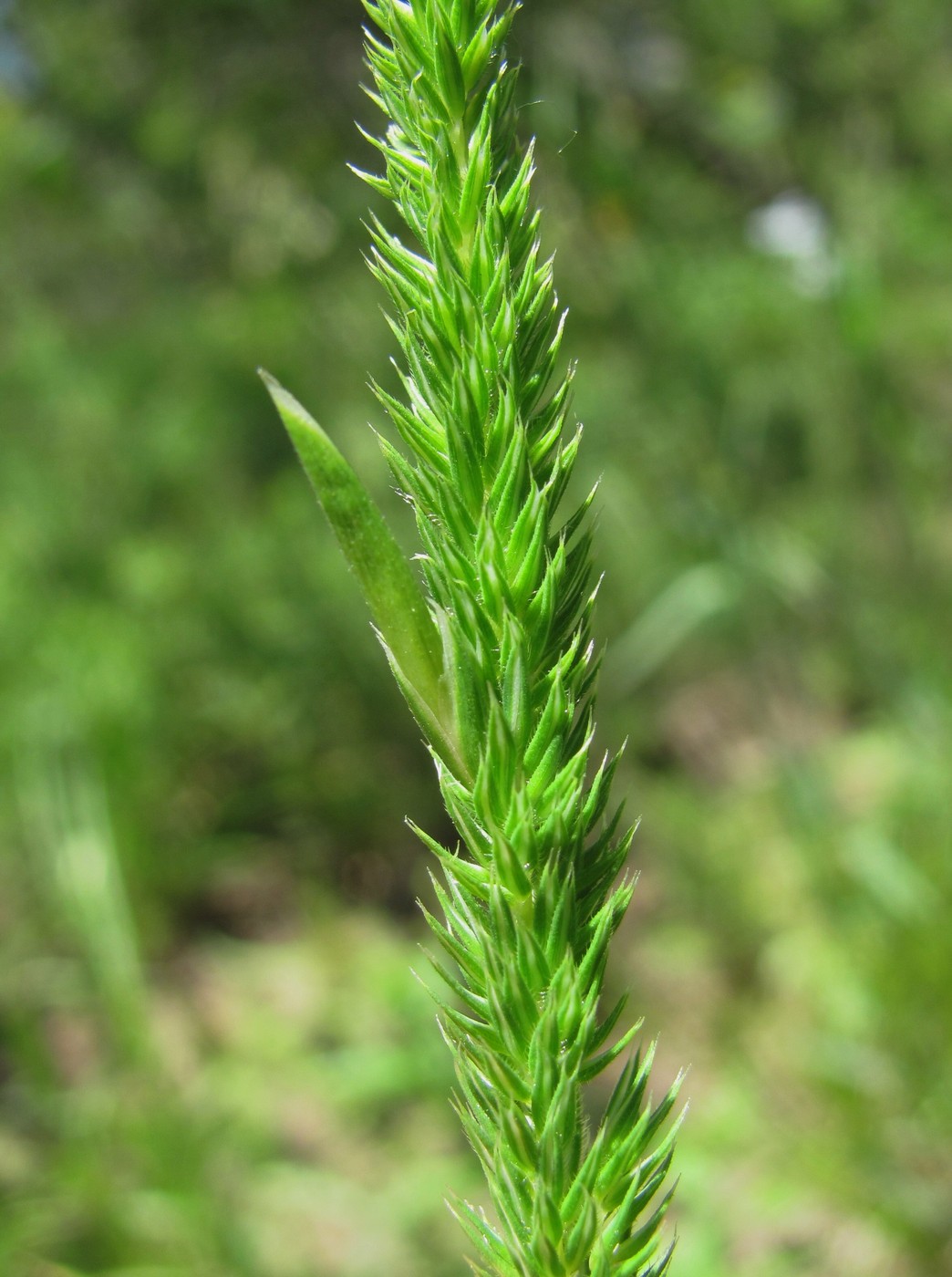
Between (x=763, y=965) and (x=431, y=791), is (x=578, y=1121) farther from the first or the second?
(x=431, y=791)

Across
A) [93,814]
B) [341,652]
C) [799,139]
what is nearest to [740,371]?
[799,139]

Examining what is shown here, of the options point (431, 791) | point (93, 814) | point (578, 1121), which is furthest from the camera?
point (431, 791)

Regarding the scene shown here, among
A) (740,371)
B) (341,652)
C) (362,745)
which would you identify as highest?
(740,371)

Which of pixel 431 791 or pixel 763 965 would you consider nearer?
pixel 763 965

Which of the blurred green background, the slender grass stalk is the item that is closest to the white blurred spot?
the blurred green background

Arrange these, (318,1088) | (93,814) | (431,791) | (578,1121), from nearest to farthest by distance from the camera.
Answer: (578,1121) → (318,1088) → (93,814) → (431,791)

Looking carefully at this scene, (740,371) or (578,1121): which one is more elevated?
(740,371)

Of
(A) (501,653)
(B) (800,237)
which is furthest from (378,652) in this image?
(A) (501,653)
